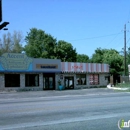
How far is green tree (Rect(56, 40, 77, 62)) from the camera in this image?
68.9m

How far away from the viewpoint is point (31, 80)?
3944 cm

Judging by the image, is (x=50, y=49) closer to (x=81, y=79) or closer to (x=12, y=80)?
(x=81, y=79)

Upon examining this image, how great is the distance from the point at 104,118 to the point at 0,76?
1085 inches

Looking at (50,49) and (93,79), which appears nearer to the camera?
(93,79)

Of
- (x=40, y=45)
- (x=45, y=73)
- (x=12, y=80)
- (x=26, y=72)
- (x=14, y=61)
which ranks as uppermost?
(x=40, y=45)

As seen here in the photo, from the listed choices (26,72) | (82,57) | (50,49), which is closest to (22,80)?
(26,72)

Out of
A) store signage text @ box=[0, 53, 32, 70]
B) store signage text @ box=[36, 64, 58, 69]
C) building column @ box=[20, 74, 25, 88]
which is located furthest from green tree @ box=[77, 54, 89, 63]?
building column @ box=[20, 74, 25, 88]

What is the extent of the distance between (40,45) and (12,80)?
33764 millimetres

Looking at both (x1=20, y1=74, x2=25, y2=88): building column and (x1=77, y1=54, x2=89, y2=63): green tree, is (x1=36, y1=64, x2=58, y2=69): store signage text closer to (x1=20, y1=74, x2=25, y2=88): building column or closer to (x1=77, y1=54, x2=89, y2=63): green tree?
(x1=20, y1=74, x2=25, y2=88): building column

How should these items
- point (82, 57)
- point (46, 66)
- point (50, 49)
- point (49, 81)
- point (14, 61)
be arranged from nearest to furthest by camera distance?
point (14, 61) → point (46, 66) → point (49, 81) → point (50, 49) → point (82, 57)

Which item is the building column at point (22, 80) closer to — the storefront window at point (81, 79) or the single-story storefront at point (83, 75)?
the single-story storefront at point (83, 75)

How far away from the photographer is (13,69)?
37344mm

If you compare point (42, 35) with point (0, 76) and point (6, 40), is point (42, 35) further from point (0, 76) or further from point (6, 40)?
point (0, 76)

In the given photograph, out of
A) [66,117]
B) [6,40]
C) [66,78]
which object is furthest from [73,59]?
[66,117]
